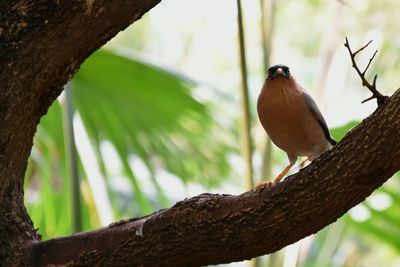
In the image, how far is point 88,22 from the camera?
5.56 feet

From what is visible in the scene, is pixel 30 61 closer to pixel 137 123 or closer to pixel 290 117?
pixel 290 117

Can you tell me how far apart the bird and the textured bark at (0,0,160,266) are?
47 cm

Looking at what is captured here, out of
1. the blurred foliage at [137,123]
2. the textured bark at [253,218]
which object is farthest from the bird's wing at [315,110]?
the blurred foliage at [137,123]

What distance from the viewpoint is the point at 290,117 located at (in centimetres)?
202

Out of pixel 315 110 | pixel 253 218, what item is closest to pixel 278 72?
pixel 315 110

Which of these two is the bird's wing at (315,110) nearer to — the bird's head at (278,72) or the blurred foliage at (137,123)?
the bird's head at (278,72)

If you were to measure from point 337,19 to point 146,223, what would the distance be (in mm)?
1367

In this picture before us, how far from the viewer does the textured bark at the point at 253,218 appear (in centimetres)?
144

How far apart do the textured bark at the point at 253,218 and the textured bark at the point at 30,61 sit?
0.35 feet

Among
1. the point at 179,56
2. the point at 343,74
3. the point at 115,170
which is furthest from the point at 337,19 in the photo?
the point at 179,56

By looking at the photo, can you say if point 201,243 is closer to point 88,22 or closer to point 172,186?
point 88,22

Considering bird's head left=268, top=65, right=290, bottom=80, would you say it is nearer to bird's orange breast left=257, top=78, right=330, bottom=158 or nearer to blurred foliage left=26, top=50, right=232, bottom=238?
bird's orange breast left=257, top=78, right=330, bottom=158

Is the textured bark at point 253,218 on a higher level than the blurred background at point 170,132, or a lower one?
lower

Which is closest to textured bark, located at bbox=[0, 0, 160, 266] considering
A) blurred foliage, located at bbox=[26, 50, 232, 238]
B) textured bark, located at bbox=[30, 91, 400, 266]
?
textured bark, located at bbox=[30, 91, 400, 266]
